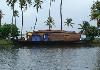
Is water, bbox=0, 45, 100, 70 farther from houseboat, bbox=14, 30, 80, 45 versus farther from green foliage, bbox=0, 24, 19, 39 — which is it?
green foliage, bbox=0, 24, 19, 39

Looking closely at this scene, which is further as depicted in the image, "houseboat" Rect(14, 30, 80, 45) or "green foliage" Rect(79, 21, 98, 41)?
"green foliage" Rect(79, 21, 98, 41)

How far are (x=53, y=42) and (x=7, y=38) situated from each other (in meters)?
18.3

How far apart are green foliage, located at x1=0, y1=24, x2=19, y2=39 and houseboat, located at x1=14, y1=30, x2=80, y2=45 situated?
5.28 m

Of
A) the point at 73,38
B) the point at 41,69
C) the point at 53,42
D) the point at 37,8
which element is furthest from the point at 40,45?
the point at 41,69

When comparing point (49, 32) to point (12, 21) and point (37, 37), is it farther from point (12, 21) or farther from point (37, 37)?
point (12, 21)

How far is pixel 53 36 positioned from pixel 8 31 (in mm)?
16574

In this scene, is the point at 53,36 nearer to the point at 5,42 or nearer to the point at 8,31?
the point at 5,42

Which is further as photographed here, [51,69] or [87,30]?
[87,30]

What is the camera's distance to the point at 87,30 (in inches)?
5335

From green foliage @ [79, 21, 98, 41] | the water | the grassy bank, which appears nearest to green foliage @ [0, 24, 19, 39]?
the grassy bank

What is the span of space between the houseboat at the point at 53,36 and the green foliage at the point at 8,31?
5280mm

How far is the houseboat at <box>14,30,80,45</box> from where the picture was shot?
117050mm

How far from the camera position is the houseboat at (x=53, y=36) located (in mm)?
117050

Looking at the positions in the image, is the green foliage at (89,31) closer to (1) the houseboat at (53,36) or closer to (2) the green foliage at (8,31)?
(1) the houseboat at (53,36)
